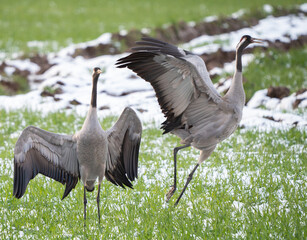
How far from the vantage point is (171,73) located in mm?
4652

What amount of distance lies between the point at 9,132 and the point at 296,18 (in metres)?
13.3

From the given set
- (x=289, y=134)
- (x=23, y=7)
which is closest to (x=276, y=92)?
(x=289, y=134)

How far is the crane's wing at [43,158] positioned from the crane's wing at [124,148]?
50 cm

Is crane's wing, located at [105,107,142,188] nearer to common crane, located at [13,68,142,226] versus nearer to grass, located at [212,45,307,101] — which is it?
common crane, located at [13,68,142,226]

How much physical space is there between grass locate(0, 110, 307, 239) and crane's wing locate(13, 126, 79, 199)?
40 cm

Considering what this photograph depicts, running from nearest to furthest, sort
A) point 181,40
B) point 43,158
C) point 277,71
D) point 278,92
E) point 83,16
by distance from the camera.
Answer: point 43,158 < point 278,92 < point 277,71 < point 181,40 < point 83,16

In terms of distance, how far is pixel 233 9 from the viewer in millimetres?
22938

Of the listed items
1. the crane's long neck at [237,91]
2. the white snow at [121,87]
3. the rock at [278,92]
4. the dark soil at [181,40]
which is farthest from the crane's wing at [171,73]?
the dark soil at [181,40]

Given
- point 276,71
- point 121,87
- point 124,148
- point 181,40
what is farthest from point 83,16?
point 124,148

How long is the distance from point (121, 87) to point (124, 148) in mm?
6176

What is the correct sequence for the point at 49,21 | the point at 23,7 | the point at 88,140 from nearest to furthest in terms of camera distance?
the point at 88,140
the point at 49,21
the point at 23,7

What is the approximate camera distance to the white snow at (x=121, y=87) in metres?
8.74

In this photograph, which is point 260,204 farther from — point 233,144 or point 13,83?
point 13,83

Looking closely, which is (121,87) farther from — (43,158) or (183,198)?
(43,158)
